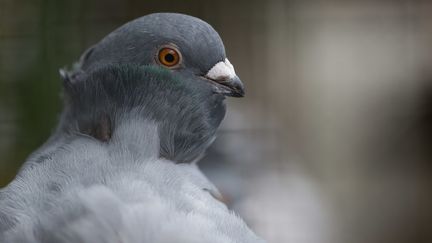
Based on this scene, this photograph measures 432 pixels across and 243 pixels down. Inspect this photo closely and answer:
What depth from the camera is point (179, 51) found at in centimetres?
105

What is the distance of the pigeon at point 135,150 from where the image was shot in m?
0.80

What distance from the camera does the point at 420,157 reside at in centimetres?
327

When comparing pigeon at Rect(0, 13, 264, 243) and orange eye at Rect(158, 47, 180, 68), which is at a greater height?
orange eye at Rect(158, 47, 180, 68)

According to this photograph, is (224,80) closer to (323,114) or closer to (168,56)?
(168,56)

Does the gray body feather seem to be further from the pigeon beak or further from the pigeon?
the pigeon beak

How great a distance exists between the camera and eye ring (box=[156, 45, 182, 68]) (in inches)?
41.0

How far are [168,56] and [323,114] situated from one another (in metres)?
2.24

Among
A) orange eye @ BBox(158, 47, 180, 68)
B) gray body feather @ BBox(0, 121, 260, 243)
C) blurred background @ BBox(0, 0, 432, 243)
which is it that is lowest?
blurred background @ BBox(0, 0, 432, 243)

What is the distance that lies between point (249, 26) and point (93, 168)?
173 cm

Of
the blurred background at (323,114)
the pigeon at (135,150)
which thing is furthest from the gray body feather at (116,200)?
the blurred background at (323,114)

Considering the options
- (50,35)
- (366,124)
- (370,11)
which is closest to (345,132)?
(366,124)

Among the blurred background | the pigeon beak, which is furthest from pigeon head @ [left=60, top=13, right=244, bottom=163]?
the blurred background

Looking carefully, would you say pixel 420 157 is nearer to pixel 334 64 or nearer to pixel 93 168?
pixel 334 64

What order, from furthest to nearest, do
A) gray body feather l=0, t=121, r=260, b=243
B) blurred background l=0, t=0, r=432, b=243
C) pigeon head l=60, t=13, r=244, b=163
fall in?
1. blurred background l=0, t=0, r=432, b=243
2. pigeon head l=60, t=13, r=244, b=163
3. gray body feather l=0, t=121, r=260, b=243
